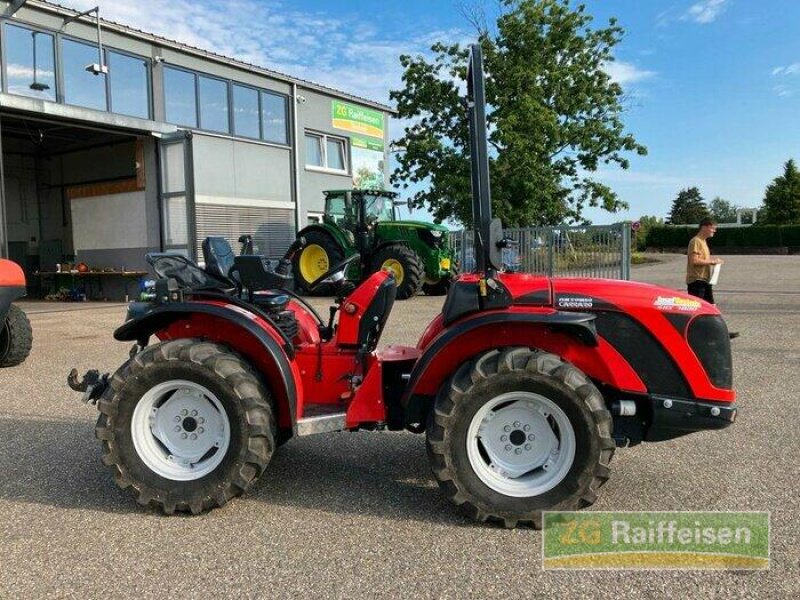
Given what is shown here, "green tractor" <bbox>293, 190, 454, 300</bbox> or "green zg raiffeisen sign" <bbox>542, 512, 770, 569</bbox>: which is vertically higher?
"green tractor" <bbox>293, 190, 454, 300</bbox>

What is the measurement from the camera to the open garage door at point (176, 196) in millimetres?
15219

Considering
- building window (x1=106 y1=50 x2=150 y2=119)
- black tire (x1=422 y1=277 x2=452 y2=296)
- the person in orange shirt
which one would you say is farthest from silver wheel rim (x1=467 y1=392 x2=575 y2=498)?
building window (x1=106 y1=50 x2=150 y2=119)

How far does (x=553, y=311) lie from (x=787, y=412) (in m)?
3.09

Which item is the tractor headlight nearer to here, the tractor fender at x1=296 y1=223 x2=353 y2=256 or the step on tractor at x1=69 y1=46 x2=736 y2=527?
the tractor fender at x1=296 y1=223 x2=353 y2=256

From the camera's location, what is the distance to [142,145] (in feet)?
52.3

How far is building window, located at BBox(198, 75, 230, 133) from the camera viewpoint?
16703 millimetres

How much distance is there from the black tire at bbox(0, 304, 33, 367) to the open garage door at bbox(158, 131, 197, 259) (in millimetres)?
7695

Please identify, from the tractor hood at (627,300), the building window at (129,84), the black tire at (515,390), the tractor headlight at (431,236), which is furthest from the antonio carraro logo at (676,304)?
the building window at (129,84)

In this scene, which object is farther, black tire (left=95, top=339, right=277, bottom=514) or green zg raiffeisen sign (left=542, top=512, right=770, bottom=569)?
black tire (left=95, top=339, right=277, bottom=514)

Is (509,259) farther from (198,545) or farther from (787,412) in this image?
(787,412)

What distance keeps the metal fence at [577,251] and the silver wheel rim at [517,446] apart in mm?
11791

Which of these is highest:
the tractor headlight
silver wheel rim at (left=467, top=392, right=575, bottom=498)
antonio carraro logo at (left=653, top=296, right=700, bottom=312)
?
the tractor headlight

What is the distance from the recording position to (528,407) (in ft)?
10.5

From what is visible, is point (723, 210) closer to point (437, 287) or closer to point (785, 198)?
point (785, 198)
